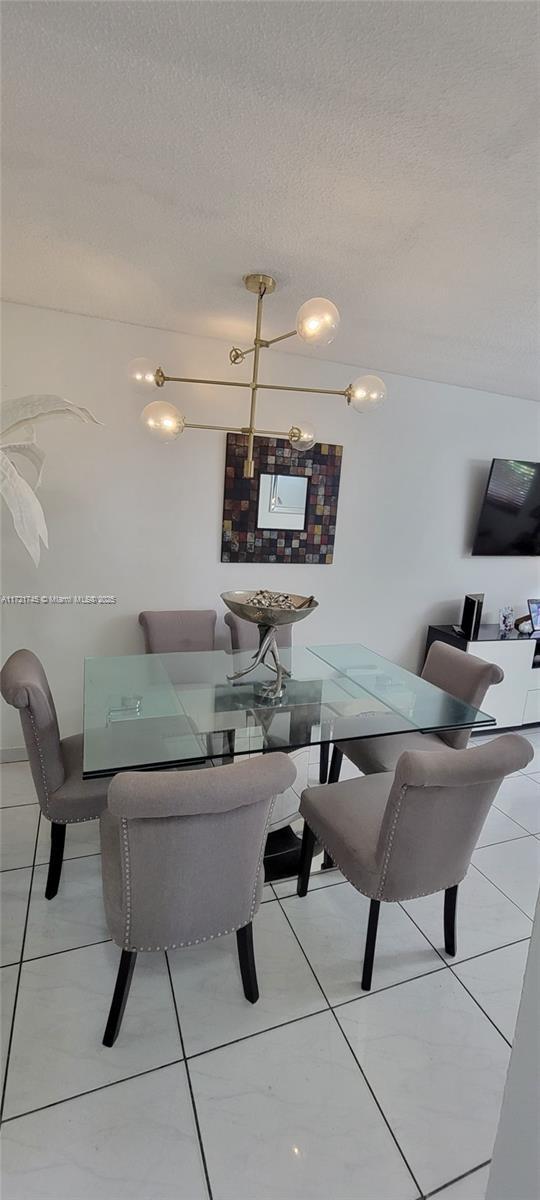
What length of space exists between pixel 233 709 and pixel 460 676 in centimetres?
110

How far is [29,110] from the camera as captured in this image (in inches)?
43.9

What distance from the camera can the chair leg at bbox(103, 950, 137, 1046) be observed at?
4.19ft

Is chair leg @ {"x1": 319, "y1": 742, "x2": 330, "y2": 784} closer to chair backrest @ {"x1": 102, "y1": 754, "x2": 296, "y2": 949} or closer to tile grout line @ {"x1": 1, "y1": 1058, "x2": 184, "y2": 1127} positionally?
chair backrest @ {"x1": 102, "y1": 754, "x2": 296, "y2": 949}

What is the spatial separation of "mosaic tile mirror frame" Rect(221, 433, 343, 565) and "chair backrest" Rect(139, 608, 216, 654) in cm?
39

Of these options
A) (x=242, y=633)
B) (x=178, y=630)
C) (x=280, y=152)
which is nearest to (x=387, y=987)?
(x=242, y=633)

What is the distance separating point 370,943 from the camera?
4.86ft

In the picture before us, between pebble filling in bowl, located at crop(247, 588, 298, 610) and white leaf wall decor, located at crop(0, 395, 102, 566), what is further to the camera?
pebble filling in bowl, located at crop(247, 588, 298, 610)

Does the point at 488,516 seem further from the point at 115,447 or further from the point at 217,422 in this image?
the point at 115,447

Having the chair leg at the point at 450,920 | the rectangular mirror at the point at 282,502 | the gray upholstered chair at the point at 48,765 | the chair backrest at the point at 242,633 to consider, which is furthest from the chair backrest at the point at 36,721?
the rectangular mirror at the point at 282,502

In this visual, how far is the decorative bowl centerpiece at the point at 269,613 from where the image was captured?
73.9 inches

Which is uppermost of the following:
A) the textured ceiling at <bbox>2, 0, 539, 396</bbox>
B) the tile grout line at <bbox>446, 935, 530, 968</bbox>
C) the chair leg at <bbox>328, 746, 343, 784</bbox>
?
the textured ceiling at <bbox>2, 0, 539, 396</bbox>

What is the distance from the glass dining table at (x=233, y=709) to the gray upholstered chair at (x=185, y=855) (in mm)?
346

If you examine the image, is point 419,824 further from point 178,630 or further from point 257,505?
point 257,505

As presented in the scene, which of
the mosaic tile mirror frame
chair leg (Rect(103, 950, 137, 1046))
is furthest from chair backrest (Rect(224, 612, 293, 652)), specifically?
chair leg (Rect(103, 950, 137, 1046))
